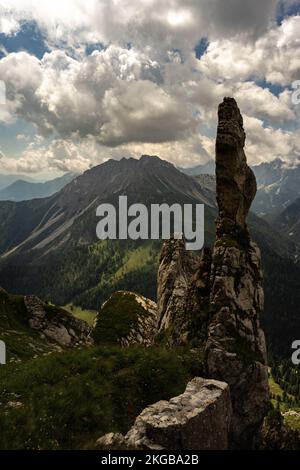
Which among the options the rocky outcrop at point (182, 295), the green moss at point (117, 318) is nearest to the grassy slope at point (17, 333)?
the green moss at point (117, 318)

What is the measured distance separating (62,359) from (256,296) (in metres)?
20.9

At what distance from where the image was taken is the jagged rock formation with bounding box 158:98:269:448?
30438mm

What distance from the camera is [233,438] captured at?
27969 millimetres

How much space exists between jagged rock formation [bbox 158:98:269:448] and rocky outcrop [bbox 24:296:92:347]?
19.3 meters

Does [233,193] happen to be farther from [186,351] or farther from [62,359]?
[62,359]

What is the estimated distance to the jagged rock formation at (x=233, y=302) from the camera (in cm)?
3044

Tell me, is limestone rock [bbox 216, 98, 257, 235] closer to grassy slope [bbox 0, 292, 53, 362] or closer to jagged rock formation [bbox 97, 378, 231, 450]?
jagged rock formation [bbox 97, 378, 231, 450]

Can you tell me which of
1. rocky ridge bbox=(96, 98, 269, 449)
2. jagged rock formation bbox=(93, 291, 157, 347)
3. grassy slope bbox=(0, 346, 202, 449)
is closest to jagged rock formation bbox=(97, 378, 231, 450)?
rocky ridge bbox=(96, 98, 269, 449)

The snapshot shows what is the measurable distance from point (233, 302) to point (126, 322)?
39.1 meters

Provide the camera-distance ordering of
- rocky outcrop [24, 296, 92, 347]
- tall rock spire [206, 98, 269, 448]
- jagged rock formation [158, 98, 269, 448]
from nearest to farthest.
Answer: tall rock spire [206, 98, 269, 448], jagged rock formation [158, 98, 269, 448], rocky outcrop [24, 296, 92, 347]

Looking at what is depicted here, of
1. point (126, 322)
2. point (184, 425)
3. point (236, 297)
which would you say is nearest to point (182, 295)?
point (126, 322)

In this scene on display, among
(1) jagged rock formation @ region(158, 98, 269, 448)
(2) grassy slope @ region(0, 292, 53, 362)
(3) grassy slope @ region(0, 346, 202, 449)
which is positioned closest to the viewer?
(3) grassy slope @ region(0, 346, 202, 449)
